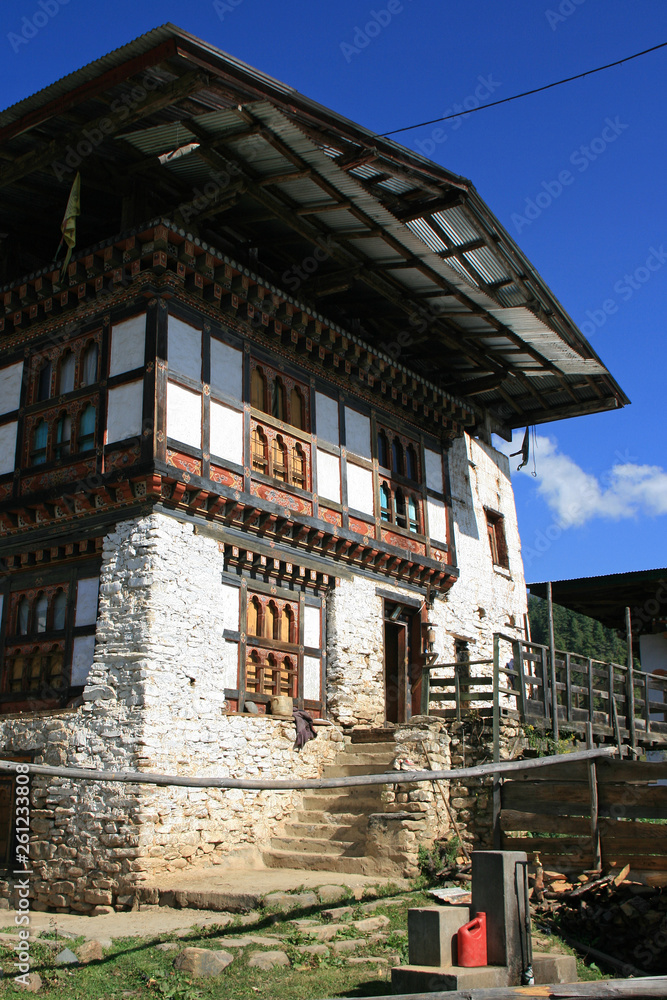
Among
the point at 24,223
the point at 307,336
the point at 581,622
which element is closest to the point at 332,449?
the point at 307,336

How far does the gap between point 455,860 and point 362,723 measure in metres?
4.50

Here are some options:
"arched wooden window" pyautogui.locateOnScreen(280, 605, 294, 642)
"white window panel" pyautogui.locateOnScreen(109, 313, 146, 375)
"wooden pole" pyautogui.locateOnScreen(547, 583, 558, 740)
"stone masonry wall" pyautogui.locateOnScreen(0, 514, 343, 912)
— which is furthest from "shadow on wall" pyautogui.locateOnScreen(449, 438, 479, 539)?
"white window panel" pyautogui.locateOnScreen(109, 313, 146, 375)

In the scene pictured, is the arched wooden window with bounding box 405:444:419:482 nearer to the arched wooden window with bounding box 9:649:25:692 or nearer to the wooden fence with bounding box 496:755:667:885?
the arched wooden window with bounding box 9:649:25:692

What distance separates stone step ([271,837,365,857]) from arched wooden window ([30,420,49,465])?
7612 mm

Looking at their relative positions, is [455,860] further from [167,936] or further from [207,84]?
[207,84]

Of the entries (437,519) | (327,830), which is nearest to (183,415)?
(327,830)

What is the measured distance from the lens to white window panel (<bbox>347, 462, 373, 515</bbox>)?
59.3 ft

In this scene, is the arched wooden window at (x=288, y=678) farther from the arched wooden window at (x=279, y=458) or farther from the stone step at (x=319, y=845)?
the arched wooden window at (x=279, y=458)

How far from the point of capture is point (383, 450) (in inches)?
768

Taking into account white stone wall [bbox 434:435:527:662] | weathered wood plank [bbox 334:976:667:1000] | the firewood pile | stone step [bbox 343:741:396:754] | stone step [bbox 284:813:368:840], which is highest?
white stone wall [bbox 434:435:527:662]

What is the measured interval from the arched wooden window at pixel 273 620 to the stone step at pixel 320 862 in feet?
12.3

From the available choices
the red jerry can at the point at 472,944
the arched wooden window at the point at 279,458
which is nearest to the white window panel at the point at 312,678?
the arched wooden window at the point at 279,458

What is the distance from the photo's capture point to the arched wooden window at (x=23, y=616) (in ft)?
50.8

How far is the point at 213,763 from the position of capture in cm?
1387
